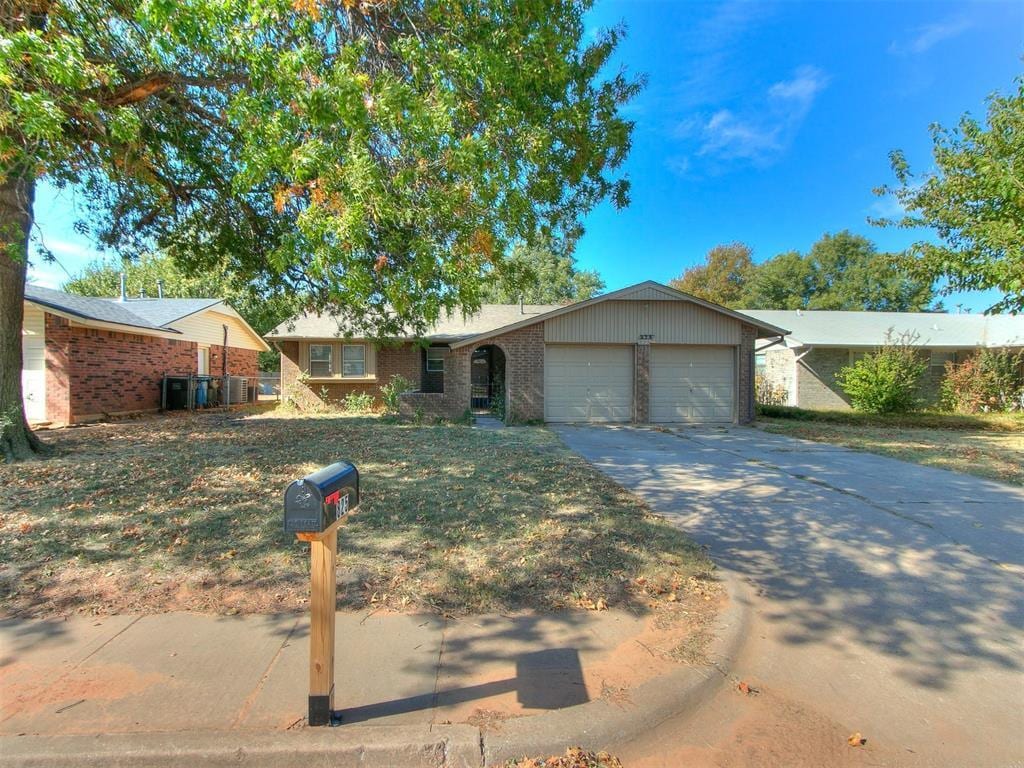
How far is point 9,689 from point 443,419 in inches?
511

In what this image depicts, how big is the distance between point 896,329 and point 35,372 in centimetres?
2913

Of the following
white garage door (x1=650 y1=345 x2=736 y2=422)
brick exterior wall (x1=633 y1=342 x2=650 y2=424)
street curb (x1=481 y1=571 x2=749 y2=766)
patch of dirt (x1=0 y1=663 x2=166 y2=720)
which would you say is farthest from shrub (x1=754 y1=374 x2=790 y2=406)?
patch of dirt (x1=0 y1=663 x2=166 y2=720)

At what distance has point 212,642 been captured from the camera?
10.1ft

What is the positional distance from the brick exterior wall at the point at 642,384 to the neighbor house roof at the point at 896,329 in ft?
28.7

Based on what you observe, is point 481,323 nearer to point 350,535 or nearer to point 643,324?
point 643,324

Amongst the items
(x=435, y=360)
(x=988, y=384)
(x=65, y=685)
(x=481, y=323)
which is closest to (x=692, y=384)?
(x=481, y=323)

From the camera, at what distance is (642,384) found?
1516 cm

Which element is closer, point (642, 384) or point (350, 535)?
point (350, 535)

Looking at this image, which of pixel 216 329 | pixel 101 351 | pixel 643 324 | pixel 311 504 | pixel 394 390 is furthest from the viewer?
pixel 216 329

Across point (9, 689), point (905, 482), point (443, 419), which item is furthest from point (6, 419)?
point (905, 482)

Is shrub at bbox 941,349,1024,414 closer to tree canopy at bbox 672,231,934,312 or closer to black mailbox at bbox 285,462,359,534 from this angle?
tree canopy at bbox 672,231,934,312

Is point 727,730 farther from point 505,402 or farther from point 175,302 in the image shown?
point 175,302

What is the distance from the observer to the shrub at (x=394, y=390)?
55.2 ft

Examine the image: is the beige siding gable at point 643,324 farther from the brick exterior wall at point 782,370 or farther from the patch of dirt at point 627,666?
the patch of dirt at point 627,666
